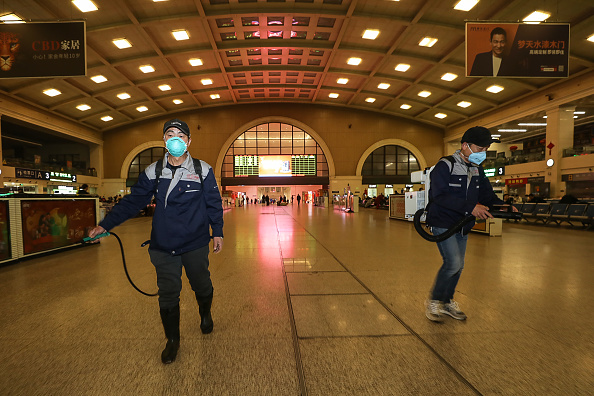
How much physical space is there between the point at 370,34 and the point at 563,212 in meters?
15.0

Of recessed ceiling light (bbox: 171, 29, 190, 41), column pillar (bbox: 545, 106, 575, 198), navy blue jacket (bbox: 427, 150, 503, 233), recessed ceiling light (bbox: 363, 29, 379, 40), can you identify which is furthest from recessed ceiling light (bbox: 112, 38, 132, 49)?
column pillar (bbox: 545, 106, 575, 198)

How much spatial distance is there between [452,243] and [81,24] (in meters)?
10.7

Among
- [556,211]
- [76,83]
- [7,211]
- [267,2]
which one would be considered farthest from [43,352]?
[76,83]

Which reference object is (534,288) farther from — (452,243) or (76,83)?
(76,83)

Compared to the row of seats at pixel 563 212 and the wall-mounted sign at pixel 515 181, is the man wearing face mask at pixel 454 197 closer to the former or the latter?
the row of seats at pixel 563 212

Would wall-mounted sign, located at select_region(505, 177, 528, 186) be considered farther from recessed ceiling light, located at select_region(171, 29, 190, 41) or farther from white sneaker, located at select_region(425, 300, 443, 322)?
white sneaker, located at select_region(425, 300, 443, 322)

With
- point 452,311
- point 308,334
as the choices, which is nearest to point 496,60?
point 452,311

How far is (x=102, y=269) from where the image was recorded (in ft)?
17.2

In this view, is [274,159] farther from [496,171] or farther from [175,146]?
[175,146]

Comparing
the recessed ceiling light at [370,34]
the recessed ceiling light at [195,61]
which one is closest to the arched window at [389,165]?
the recessed ceiling light at [370,34]

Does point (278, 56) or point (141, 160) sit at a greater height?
point (278, 56)

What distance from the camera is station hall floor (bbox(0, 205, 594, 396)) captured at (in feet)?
6.47

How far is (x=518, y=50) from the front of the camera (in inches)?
344

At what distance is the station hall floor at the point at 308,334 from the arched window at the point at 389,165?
3239 cm
